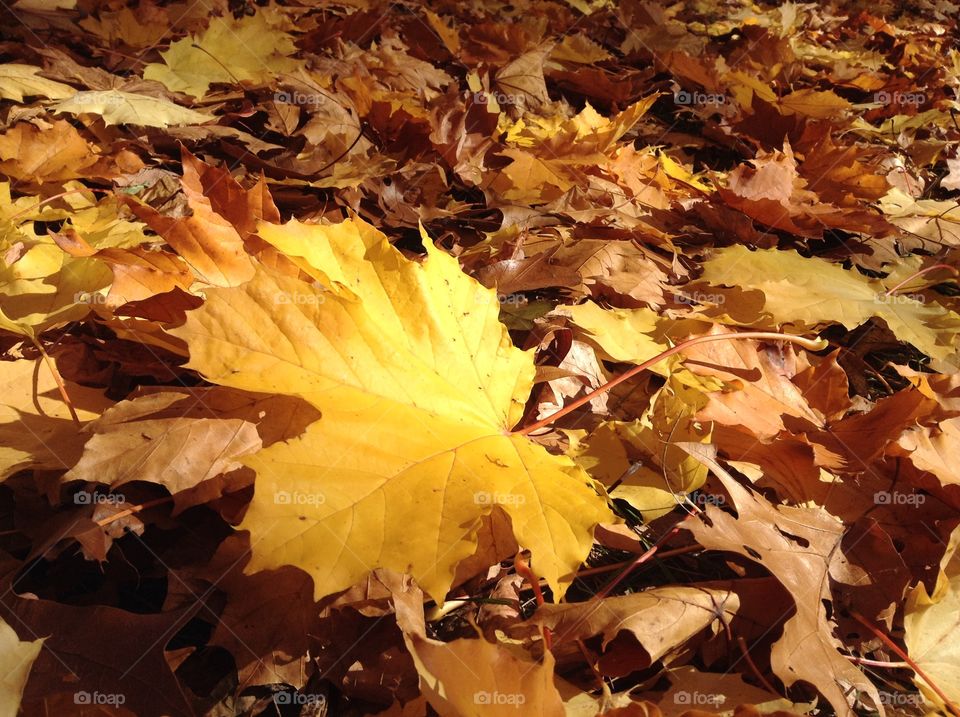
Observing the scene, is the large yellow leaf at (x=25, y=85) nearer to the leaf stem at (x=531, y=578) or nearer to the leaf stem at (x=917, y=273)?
the leaf stem at (x=531, y=578)

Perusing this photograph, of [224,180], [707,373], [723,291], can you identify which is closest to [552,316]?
[707,373]

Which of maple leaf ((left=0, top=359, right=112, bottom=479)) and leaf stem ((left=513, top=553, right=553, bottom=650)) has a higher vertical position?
maple leaf ((left=0, top=359, right=112, bottom=479))

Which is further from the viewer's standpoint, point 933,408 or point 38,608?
point 933,408

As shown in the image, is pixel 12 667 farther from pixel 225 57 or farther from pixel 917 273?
pixel 225 57

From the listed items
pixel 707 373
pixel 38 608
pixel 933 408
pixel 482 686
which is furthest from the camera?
pixel 707 373

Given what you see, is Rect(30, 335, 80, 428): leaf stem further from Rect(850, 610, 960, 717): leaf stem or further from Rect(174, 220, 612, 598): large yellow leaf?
Rect(850, 610, 960, 717): leaf stem

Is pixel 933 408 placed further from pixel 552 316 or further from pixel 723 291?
pixel 552 316

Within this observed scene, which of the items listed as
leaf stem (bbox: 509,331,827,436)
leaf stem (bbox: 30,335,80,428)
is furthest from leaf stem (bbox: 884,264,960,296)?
leaf stem (bbox: 30,335,80,428)

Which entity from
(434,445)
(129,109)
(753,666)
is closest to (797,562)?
(753,666)
